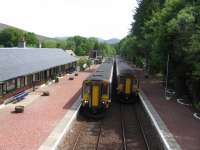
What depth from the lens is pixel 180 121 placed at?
2320cm

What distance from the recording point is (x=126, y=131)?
21.7 metres

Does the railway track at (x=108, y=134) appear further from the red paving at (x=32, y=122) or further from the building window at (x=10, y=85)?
the building window at (x=10, y=85)

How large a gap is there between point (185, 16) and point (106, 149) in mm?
16727

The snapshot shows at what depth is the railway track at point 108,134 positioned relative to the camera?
60.1ft

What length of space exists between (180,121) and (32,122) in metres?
9.98

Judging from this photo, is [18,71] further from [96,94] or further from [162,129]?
[162,129]

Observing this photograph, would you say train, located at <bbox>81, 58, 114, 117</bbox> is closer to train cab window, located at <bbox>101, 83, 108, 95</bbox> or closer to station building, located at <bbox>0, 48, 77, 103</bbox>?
train cab window, located at <bbox>101, 83, 108, 95</bbox>

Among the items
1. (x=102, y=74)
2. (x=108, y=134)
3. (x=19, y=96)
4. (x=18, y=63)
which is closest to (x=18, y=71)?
(x=19, y=96)

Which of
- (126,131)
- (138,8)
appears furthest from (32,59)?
(138,8)

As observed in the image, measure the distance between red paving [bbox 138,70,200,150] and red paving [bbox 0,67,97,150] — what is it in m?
7.34

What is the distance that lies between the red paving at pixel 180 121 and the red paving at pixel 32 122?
7.34m

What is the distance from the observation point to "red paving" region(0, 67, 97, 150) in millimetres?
17078

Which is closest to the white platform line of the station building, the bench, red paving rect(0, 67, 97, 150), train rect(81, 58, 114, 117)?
train rect(81, 58, 114, 117)

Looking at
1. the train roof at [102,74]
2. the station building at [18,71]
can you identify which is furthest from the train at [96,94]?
the station building at [18,71]
